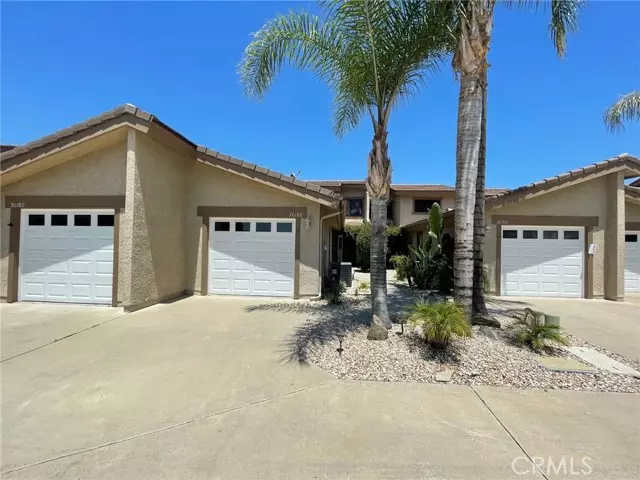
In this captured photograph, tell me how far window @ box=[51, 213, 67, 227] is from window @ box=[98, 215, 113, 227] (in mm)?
1057

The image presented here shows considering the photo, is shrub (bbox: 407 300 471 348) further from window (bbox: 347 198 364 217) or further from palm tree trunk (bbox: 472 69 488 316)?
window (bbox: 347 198 364 217)

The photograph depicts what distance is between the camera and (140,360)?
200 inches

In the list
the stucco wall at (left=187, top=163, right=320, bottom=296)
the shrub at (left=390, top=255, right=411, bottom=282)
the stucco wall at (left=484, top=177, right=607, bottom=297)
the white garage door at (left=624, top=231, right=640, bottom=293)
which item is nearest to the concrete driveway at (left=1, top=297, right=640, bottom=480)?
the stucco wall at (left=187, top=163, right=320, bottom=296)

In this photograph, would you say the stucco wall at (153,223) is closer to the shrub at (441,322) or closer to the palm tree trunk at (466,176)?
the shrub at (441,322)

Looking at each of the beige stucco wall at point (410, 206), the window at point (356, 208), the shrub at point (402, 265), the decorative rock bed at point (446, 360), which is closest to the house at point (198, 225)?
the shrub at point (402, 265)

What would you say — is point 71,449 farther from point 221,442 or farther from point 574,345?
point 574,345

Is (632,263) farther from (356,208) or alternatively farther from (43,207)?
(43,207)

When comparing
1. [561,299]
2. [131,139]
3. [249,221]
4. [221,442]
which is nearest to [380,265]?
[221,442]

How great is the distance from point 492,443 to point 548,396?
1.57m

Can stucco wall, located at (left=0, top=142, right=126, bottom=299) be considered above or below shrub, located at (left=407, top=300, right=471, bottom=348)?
above

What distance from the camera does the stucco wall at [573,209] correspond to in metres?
11.5

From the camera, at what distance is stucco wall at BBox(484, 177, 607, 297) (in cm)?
1153

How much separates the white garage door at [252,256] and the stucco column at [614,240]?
10.7 meters

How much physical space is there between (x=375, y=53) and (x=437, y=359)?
17.1ft
